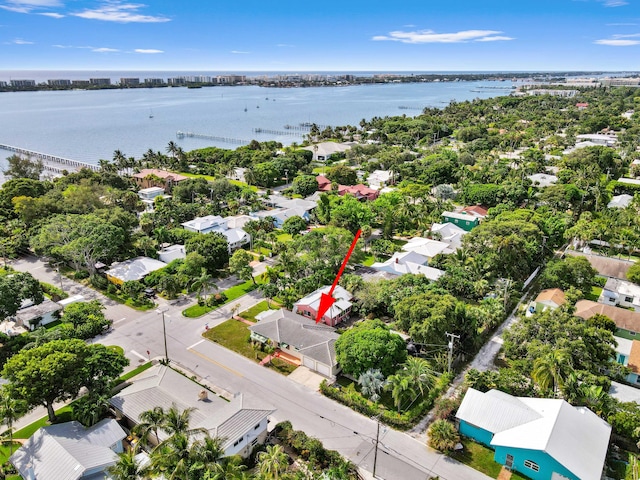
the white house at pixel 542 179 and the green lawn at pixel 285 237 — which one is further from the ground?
the white house at pixel 542 179

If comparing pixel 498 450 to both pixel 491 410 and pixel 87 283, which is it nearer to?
pixel 491 410

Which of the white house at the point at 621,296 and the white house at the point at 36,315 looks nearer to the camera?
the white house at the point at 36,315

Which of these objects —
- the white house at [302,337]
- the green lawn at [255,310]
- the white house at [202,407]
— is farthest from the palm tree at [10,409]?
the green lawn at [255,310]

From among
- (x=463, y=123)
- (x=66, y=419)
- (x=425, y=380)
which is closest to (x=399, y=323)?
(x=425, y=380)

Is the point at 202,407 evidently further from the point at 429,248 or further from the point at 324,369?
the point at 429,248

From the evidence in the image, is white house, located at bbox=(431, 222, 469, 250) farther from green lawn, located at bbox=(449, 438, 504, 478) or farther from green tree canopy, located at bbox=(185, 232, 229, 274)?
green lawn, located at bbox=(449, 438, 504, 478)

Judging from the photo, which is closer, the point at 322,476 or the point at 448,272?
the point at 322,476

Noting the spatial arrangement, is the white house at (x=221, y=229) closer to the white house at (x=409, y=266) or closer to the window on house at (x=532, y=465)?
the white house at (x=409, y=266)
